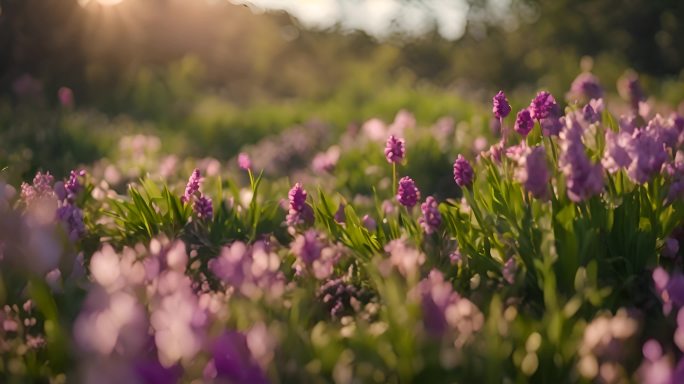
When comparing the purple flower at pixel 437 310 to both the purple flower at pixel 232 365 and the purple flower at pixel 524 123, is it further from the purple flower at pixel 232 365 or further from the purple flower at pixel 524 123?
the purple flower at pixel 524 123

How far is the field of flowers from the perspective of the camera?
1811 millimetres

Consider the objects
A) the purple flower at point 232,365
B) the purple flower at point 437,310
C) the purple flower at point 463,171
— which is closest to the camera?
the purple flower at point 232,365

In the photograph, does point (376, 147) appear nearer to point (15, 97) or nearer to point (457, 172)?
point (457, 172)

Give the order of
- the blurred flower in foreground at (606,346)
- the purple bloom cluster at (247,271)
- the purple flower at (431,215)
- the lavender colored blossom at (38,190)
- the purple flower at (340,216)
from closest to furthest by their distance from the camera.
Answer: the blurred flower in foreground at (606,346) → the purple bloom cluster at (247,271) → the purple flower at (431,215) → the lavender colored blossom at (38,190) → the purple flower at (340,216)

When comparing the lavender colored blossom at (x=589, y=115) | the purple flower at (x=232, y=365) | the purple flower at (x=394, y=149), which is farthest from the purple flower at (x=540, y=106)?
the purple flower at (x=232, y=365)

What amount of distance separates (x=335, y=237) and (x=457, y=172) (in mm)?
628

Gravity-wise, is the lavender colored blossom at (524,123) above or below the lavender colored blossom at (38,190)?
below

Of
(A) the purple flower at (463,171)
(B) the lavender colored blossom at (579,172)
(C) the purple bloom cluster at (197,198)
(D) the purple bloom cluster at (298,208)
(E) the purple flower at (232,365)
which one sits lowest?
(E) the purple flower at (232,365)

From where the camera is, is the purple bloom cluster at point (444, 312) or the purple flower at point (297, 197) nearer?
the purple bloom cluster at point (444, 312)

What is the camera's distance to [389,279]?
7.24ft

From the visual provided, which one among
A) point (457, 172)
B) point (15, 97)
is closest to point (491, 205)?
point (457, 172)

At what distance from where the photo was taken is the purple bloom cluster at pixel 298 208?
10.4ft

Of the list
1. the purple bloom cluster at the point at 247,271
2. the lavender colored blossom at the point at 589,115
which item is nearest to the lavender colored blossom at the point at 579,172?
the lavender colored blossom at the point at 589,115

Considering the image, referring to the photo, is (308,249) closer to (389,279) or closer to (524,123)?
(389,279)
